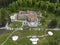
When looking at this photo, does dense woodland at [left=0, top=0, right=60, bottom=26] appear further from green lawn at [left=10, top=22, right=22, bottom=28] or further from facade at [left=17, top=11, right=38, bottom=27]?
green lawn at [left=10, top=22, right=22, bottom=28]

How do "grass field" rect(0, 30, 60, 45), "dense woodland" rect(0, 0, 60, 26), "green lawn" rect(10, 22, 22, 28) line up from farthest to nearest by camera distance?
"dense woodland" rect(0, 0, 60, 26) → "green lawn" rect(10, 22, 22, 28) → "grass field" rect(0, 30, 60, 45)

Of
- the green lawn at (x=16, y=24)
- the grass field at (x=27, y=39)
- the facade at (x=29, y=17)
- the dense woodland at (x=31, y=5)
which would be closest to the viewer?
the grass field at (x=27, y=39)

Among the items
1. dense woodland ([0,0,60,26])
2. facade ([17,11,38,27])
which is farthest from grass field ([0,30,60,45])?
dense woodland ([0,0,60,26])

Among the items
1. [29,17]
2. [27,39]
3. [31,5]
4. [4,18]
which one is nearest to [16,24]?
[4,18]

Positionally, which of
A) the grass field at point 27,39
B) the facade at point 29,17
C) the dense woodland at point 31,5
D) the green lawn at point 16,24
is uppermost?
the dense woodland at point 31,5

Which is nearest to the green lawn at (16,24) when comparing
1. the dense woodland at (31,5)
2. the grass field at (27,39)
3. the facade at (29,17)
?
the facade at (29,17)

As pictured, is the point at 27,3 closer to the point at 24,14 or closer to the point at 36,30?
the point at 24,14

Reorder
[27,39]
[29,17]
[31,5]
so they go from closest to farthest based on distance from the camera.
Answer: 1. [27,39]
2. [29,17]
3. [31,5]

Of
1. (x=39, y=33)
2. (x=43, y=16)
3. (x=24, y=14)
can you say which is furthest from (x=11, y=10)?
(x=39, y=33)

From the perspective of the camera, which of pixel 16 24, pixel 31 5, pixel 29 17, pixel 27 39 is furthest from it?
pixel 31 5

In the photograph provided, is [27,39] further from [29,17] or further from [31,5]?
[31,5]

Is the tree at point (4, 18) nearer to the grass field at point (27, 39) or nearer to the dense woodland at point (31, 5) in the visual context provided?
the dense woodland at point (31, 5)

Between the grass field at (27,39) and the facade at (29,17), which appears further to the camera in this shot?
the facade at (29,17)
